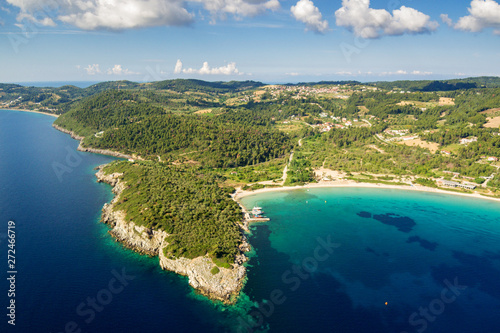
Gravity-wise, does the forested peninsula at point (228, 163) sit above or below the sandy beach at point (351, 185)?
above

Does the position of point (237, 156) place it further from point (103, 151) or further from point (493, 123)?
point (493, 123)

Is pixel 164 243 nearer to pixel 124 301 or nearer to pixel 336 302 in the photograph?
pixel 124 301

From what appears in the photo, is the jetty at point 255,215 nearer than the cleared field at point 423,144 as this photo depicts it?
Yes

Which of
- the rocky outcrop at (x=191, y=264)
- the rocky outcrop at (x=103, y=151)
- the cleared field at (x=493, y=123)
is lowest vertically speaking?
the rocky outcrop at (x=191, y=264)

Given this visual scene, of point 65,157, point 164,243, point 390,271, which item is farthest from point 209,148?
point 390,271

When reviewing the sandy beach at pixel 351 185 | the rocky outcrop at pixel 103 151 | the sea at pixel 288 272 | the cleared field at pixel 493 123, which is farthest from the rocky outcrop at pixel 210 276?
the cleared field at pixel 493 123

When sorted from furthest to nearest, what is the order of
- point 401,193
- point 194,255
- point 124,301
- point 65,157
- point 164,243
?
point 65,157 → point 401,193 → point 164,243 → point 194,255 → point 124,301

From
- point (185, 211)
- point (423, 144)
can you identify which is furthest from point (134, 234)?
point (423, 144)

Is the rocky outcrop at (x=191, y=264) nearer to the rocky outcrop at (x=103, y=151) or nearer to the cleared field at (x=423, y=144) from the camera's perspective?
the rocky outcrop at (x=103, y=151)
